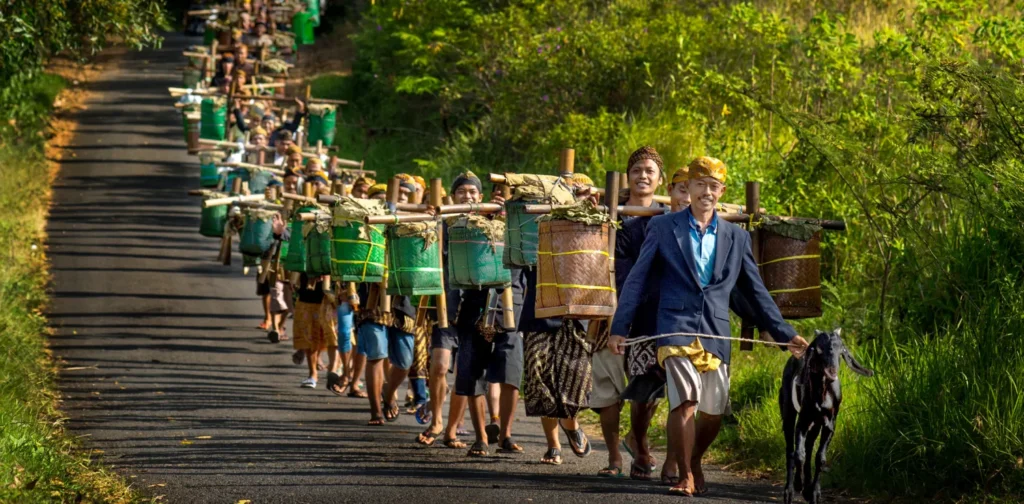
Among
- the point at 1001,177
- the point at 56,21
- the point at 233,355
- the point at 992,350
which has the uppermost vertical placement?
the point at 56,21

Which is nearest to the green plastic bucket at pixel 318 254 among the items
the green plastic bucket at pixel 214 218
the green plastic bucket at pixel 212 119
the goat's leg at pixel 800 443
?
the goat's leg at pixel 800 443

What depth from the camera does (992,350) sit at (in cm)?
891

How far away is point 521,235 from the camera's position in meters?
9.66

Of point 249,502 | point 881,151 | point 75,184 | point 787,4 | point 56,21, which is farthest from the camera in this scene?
point 75,184

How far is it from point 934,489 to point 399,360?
4.66m

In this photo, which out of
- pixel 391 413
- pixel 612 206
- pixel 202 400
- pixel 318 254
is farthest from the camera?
pixel 202 400

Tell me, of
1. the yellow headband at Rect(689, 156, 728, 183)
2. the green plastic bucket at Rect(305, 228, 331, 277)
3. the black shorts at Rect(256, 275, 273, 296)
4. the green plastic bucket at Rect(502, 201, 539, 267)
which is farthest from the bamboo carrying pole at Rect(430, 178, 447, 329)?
the black shorts at Rect(256, 275, 273, 296)

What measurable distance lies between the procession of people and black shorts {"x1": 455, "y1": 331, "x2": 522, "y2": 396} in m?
0.01

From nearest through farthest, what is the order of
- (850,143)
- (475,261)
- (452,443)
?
1. (475,261)
2. (452,443)
3. (850,143)

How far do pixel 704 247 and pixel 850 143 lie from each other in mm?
3039

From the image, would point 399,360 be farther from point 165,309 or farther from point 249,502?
point 165,309

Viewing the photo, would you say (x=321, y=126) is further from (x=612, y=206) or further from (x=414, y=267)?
(x=612, y=206)

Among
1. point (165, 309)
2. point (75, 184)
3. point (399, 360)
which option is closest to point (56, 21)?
point (165, 309)

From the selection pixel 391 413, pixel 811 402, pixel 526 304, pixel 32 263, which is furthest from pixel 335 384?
pixel 32 263
